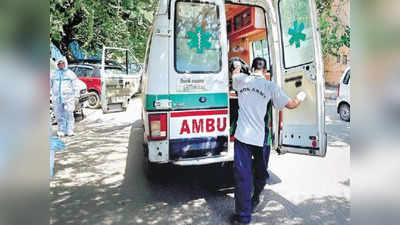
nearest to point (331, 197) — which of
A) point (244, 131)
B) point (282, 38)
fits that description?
point (244, 131)

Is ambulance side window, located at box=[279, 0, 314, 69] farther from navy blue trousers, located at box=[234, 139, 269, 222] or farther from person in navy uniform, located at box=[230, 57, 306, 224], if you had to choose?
navy blue trousers, located at box=[234, 139, 269, 222]

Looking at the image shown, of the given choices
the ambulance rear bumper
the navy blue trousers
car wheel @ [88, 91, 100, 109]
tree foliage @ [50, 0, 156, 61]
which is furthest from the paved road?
car wheel @ [88, 91, 100, 109]

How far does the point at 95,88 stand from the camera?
11.2 m

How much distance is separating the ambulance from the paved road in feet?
1.98

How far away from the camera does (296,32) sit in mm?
3500

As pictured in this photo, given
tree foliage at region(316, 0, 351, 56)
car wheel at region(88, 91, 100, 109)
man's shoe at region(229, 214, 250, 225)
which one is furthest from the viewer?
car wheel at region(88, 91, 100, 109)

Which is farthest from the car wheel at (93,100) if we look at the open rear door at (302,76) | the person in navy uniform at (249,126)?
the person in navy uniform at (249,126)

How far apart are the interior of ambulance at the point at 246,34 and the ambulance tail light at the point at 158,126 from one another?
5.85 ft

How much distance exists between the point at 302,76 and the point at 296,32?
0.55 meters

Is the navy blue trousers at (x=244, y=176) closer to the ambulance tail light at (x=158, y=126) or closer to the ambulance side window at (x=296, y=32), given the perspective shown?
the ambulance tail light at (x=158, y=126)

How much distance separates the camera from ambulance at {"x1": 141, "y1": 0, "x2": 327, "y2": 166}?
3.30 m

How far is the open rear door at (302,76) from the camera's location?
10.6ft

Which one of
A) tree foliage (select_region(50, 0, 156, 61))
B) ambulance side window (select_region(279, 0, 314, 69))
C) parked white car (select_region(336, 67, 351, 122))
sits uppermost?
tree foliage (select_region(50, 0, 156, 61))

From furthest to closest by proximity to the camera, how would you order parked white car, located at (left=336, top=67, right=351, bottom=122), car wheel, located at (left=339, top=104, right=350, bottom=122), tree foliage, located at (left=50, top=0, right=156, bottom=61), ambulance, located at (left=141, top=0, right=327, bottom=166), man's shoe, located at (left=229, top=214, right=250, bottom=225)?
car wheel, located at (left=339, top=104, right=350, bottom=122)
parked white car, located at (left=336, top=67, right=351, bottom=122)
tree foliage, located at (left=50, top=0, right=156, bottom=61)
ambulance, located at (left=141, top=0, right=327, bottom=166)
man's shoe, located at (left=229, top=214, right=250, bottom=225)
